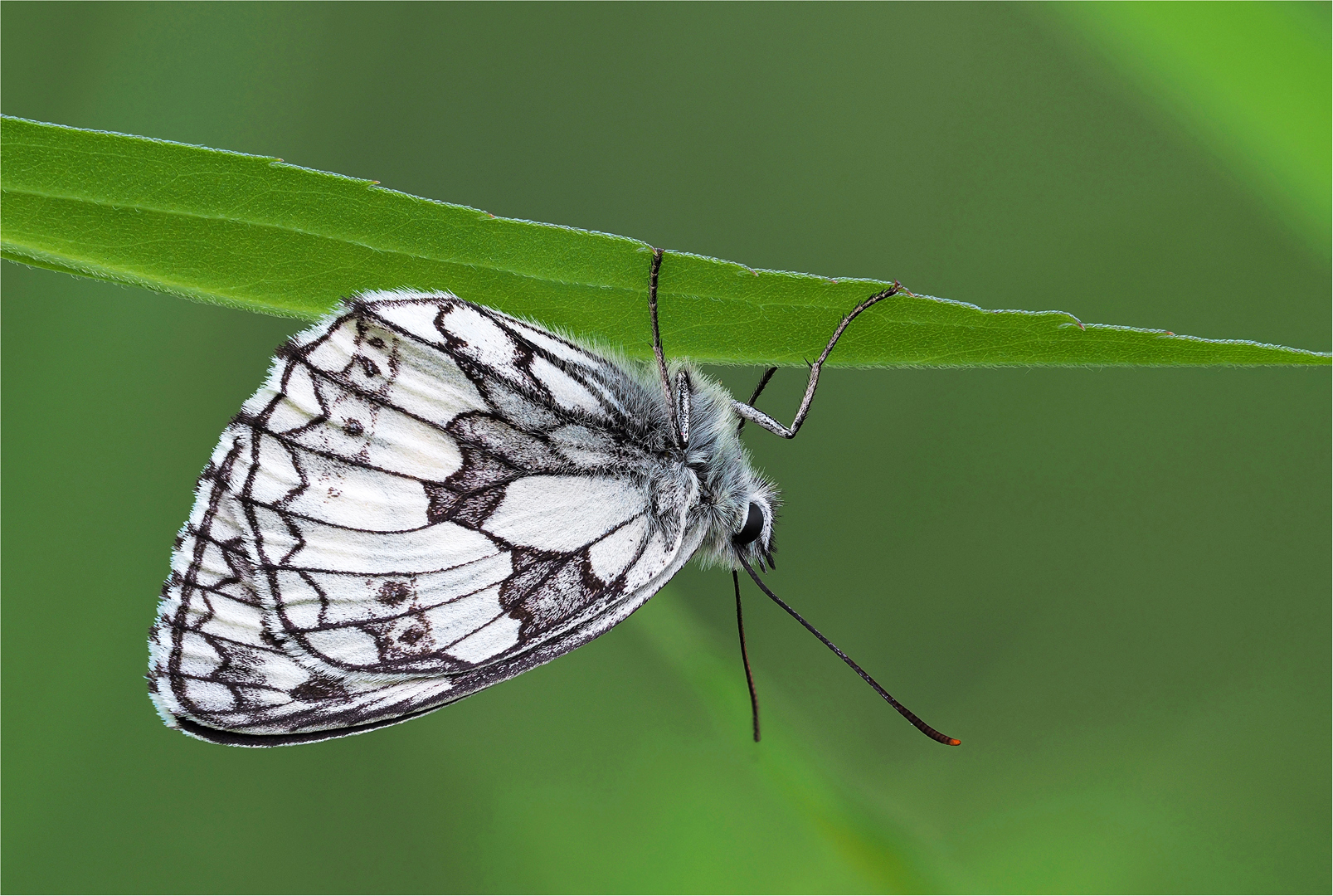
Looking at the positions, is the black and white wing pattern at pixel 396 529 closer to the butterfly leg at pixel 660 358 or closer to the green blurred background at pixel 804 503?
the butterfly leg at pixel 660 358

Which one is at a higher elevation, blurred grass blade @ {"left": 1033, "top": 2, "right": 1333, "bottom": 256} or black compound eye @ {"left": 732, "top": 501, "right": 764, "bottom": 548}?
blurred grass blade @ {"left": 1033, "top": 2, "right": 1333, "bottom": 256}

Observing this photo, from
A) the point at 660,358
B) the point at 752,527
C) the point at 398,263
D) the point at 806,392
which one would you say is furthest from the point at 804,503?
the point at 398,263

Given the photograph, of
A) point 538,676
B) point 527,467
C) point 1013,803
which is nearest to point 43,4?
point 527,467

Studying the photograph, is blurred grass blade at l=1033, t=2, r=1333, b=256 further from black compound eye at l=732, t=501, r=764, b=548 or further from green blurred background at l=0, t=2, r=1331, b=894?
black compound eye at l=732, t=501, r=764, b=548

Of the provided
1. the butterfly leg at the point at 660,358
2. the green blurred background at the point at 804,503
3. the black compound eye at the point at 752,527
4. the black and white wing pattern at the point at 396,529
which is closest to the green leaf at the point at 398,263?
the butterfly leg at the point at 660,358

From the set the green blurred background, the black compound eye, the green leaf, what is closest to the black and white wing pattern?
the green leaf

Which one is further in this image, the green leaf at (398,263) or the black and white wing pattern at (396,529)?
the black and white wing pattern at (396,529)

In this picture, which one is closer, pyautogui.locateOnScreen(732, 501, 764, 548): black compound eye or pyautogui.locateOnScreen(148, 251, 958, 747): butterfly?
pyautogui.locateOnScreen(148, 251, 958, 747): butterfly
